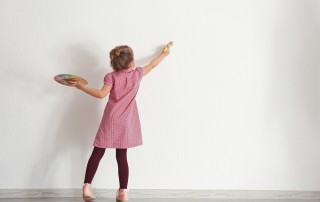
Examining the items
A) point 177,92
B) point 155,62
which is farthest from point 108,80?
point 177,92

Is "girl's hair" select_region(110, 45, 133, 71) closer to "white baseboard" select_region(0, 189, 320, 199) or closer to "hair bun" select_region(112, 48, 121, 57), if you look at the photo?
"hair bun" select_region(112, 48, 121, 57)

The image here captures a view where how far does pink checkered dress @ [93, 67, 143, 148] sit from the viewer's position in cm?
201

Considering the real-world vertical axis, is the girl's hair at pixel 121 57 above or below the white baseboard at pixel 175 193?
above

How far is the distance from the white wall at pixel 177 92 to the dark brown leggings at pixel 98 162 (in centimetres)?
14

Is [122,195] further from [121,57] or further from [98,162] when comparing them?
[121,57]

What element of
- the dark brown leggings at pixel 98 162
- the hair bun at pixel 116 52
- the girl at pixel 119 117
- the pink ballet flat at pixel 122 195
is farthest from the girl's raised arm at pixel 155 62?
the pink ballet flat at pixel 122 195

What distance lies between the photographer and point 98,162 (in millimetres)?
2078

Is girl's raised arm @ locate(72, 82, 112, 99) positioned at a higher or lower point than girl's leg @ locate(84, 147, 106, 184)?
higher

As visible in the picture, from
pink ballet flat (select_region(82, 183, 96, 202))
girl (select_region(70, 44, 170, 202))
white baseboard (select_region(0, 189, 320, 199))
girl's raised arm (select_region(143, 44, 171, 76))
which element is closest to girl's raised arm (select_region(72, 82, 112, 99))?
girl (select_region(70, 44, 170, 202))

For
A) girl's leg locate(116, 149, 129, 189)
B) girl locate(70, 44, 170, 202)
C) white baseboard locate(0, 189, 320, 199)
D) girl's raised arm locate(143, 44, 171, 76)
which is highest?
girl's raised arm locate(143, 44, 171, 76)

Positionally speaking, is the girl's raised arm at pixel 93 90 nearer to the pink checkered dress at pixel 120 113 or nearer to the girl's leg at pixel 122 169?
the pink checkered dress at pixel 120 113

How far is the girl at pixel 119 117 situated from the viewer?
6.58ft

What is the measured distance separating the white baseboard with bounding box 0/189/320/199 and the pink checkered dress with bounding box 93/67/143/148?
340 millimetres

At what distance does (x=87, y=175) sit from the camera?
2.07 metres
